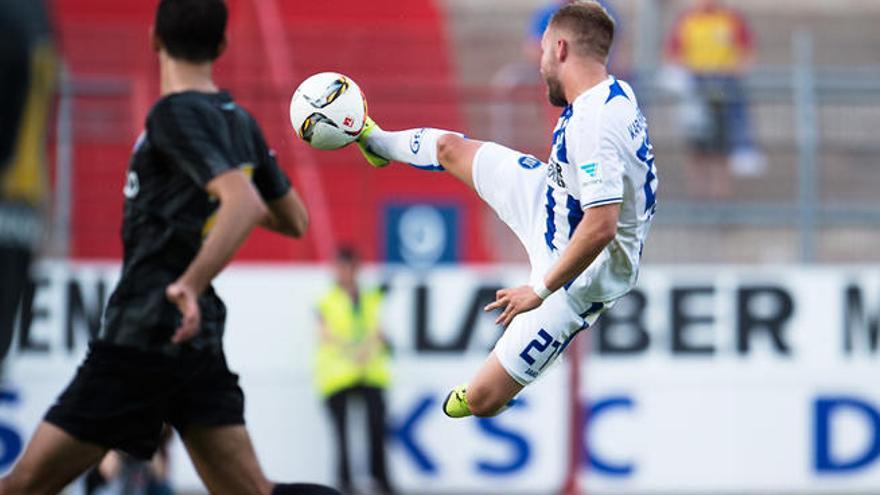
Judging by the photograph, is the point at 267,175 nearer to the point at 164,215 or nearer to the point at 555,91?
the point at 164,215

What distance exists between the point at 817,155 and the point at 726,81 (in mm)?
944

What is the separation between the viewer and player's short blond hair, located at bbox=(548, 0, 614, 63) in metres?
6.41

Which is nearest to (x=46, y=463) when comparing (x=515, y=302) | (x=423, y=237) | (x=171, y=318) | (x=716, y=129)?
(x=171, y=318)

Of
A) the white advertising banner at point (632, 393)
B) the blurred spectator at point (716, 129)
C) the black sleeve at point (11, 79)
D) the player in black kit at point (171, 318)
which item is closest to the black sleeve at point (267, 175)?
the player in black kit at point (171, 318)

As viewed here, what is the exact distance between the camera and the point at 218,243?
556 centimetres

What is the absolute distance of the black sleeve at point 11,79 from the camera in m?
4.91

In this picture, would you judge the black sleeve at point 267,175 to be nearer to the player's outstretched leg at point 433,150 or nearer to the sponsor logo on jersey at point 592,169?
the player's outstretched leg at point 433,150

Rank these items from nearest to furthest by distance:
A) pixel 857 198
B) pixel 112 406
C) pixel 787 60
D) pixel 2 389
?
1. pixel 112 406
2. pixel 2 389
3. pixel 857 198
4. pixel 787 60

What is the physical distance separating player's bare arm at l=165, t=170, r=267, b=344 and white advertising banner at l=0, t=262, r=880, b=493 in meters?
7.02

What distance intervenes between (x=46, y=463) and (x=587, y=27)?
2.59m

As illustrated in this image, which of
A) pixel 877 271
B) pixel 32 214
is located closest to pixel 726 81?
pixel 877 271

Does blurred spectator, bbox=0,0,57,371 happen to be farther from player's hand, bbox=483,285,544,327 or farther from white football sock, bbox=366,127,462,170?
white football sock, bbox=366,127,462,170

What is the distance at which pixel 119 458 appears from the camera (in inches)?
381

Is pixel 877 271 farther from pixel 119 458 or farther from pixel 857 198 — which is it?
pixel 119 458
